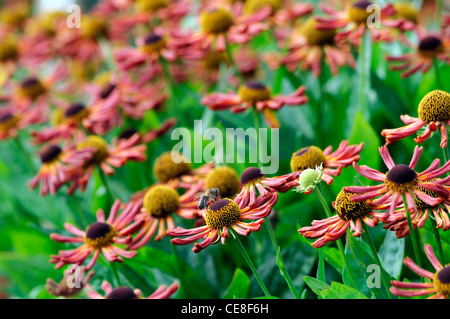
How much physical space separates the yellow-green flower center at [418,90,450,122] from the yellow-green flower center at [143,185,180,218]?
65 cm

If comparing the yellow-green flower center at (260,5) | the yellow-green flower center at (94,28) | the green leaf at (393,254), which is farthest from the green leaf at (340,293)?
the yellow-green flower center at (94,28)

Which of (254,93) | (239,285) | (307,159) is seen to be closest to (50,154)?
(254,93)

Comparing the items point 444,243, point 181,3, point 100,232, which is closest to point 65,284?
point 100,232

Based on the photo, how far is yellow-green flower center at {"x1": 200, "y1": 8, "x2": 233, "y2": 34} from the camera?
2.01 meters

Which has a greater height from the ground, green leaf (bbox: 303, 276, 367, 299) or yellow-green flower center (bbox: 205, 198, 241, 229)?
yellow-green flower center (bbox: 205, 198, 241, 229)

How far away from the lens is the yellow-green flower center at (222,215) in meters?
1.10

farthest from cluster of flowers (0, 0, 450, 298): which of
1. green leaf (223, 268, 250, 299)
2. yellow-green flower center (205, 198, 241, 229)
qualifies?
green leaf (223, 268, 250, 299)

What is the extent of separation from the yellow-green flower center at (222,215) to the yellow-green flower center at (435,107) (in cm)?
43

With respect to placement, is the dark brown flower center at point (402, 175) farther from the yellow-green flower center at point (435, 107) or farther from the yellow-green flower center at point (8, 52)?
the yellow-green flower center at point (8, 52)

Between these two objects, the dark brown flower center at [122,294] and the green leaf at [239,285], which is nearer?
the dark brown flower center at [122,294]

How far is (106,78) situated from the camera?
2510 mm

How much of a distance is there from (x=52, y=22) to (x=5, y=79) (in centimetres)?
56

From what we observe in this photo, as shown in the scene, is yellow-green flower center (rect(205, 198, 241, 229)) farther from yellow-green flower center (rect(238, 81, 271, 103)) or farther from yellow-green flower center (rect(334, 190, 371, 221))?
yellow-green flower center (rect(238, 81, 271, 103))
